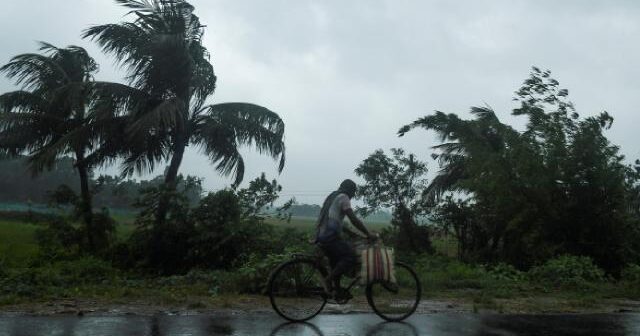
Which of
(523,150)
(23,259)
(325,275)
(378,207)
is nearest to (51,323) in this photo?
(325,275)

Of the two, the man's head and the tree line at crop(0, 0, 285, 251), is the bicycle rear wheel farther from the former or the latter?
the tree line at crop(0, 0, 285, 251)

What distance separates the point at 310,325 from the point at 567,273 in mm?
6807

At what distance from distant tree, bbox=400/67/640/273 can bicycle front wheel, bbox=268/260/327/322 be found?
8.65 metres

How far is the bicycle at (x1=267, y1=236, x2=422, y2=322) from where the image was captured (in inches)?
300

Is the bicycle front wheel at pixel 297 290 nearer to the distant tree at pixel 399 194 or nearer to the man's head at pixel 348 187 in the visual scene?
the man's head at pixel 348 187

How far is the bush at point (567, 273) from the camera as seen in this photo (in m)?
11.8

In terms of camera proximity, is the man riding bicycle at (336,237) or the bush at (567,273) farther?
the bush at (567,273)

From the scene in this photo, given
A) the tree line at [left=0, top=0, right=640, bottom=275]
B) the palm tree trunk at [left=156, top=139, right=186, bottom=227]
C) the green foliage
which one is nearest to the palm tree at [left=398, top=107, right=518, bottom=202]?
the tree line at [left=0, top=0, right=640, bottom=275]

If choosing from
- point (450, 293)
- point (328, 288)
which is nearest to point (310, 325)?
point (328, 288)

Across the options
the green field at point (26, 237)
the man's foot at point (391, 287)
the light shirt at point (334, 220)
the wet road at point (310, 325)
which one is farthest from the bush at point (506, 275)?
the light shirt at point (334, 220)

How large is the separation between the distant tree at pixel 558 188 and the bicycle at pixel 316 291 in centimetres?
805

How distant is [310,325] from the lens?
7.25 metres

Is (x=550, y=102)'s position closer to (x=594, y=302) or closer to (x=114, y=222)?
(x=594, y=302)

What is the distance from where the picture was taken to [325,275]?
766 cm
